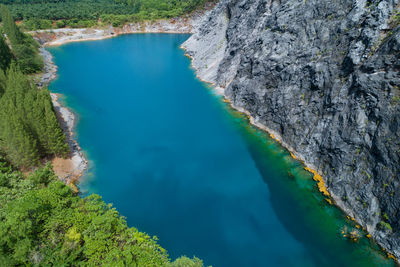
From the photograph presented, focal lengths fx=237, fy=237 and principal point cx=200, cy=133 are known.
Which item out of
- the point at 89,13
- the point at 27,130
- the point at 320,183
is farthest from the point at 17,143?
the point at 89,13

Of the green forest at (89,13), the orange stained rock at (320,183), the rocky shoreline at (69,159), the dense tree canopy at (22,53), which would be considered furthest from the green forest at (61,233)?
the green forest at (89,13)

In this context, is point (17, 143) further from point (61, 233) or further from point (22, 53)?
point (22, 53)

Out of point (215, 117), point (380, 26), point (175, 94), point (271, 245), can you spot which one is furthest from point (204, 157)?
point (380, 26)

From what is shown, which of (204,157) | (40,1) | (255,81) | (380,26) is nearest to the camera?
(380,26)

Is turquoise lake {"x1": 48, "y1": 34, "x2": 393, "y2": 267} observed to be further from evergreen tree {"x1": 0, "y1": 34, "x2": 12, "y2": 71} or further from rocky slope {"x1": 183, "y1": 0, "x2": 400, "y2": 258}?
evergreen tree {"x1": 0, "y1": 34, "x2": 12, "y2": 71}

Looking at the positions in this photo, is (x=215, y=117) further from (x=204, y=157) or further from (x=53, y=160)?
(x=53, y=160)

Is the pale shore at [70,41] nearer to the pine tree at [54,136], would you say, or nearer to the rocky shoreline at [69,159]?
the rocky shoreline at [69,159]
